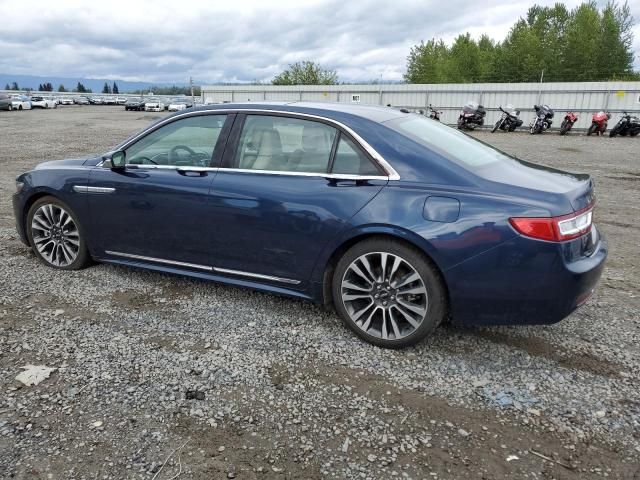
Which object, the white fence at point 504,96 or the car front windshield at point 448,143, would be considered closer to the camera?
the car front windshield at point 448,143

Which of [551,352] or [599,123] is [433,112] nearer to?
[599,123]

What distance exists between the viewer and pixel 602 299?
4398 millimetres

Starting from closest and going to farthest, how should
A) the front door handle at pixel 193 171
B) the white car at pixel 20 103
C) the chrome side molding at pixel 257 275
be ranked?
the chrome side molding at pixel 257 275, the front door handle at pixel 193 171, the white car at pixel 20 103

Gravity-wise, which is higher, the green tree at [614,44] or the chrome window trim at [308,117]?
the green tree at [614,44]

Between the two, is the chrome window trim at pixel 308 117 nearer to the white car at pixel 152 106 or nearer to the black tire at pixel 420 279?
the black tire at pixel 420 279

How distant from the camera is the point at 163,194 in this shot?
411cm

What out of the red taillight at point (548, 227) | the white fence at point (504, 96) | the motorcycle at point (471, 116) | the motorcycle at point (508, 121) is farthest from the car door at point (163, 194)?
the motorcycle at point (471, 116)

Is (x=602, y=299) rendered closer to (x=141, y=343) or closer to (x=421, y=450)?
(x=421, y=450)

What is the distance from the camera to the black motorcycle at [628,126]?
2088 cm

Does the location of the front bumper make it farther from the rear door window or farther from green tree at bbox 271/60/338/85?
green tree at bbox 271/60/338/85

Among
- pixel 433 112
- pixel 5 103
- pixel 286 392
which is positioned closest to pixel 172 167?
pixel 286 392

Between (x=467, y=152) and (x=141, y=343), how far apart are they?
268cm

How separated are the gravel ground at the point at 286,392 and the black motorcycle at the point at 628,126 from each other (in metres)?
19.6

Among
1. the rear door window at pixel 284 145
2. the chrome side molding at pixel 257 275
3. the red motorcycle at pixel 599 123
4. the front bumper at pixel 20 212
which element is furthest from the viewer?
the red motorcycle at pixel 599 123
